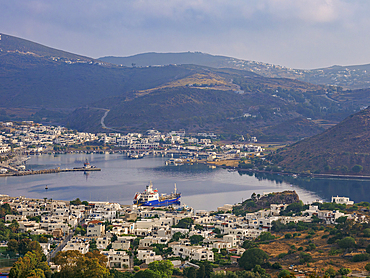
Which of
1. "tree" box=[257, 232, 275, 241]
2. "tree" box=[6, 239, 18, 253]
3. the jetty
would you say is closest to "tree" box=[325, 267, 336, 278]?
"tree" box=[257, 232, 275, 241]

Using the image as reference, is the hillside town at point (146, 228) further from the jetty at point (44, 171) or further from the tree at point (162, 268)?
the jetty at point (44, 171)

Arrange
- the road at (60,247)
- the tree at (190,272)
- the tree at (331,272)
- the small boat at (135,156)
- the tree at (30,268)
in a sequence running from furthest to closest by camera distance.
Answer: the small boat at (135,156) → the road at (60,247) → the tree at (190,272) → the tree at (331,272) → the tree at (30,268)

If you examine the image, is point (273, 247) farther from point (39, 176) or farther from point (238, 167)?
point (238, 167)

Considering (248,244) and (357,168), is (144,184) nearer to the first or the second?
(357,168)

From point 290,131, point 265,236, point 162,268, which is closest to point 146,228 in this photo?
point 265,236

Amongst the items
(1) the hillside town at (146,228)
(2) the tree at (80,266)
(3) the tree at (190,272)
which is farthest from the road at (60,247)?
(3) the tree at (190,272)

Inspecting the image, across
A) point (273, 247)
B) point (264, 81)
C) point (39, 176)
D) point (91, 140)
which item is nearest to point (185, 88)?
point (264, 81)
